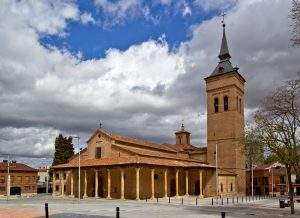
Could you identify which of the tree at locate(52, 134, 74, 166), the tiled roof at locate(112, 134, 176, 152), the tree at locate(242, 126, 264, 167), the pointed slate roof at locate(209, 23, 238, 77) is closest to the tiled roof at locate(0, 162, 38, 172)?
the tree at locate(52, 134, 74, 166)

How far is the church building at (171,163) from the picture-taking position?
60.3 metres

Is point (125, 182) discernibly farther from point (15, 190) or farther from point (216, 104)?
point (15, 190)

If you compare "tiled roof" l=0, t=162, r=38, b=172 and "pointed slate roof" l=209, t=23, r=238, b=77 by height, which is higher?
"pointed slate roof" l=209, t=23, r=238, b=77

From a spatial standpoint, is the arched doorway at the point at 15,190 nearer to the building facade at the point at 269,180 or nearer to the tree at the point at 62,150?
the tree at the point at 62,150

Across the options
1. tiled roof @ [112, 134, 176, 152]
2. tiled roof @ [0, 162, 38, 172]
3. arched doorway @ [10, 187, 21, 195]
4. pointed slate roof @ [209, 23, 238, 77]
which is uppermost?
pointed slate roof @ [209, 23, 238, 77]

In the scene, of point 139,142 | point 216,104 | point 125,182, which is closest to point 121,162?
point 125,182

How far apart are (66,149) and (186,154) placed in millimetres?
26212

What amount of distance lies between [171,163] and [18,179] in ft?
144

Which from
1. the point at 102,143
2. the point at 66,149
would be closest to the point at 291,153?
the point at 102,143

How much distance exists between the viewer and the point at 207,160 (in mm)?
81938

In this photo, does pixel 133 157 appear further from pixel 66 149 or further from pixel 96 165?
pixel 66 149

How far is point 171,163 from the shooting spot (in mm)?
62844

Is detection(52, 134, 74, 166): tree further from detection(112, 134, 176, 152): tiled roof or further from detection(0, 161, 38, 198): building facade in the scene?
detection(112, 134, 176, 152): tiled roof

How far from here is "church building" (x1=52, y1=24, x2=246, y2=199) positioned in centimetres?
6034
